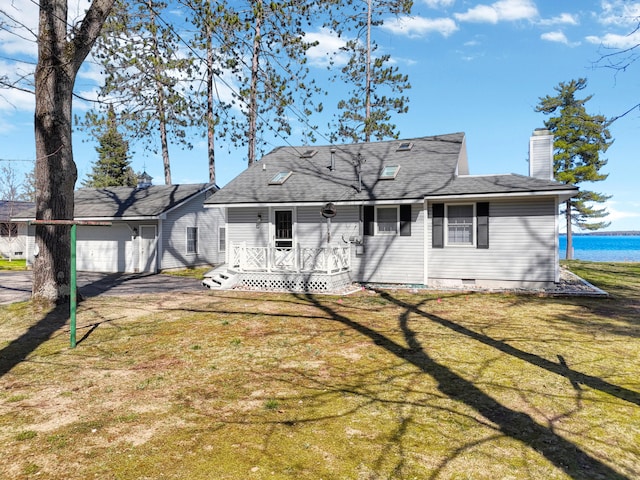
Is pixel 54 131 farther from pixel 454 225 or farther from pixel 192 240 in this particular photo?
pixel 192 240

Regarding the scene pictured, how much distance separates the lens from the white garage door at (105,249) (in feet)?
72.2

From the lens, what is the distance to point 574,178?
120 ft

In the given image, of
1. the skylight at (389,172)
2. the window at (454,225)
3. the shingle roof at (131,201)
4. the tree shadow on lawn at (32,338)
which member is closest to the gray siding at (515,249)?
the window at (454,225)

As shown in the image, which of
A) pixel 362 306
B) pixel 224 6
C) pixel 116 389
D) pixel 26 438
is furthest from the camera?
pixel 362 306

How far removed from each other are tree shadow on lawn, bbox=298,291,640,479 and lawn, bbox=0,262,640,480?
0.07ft

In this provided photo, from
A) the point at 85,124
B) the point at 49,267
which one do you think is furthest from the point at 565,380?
the point at 85,124

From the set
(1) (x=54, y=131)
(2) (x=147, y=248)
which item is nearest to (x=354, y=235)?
(1) (x=54, y=131)

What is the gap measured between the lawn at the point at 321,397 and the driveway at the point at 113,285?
4236 millimetres

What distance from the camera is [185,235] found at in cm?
2314

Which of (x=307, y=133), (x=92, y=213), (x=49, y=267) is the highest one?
(x=307, y=133)

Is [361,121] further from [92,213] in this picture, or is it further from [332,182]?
[92,213]

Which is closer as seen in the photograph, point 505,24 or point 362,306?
Result: point 362,306

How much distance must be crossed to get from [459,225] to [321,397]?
10.9 metres

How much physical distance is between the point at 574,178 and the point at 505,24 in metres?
26.4
